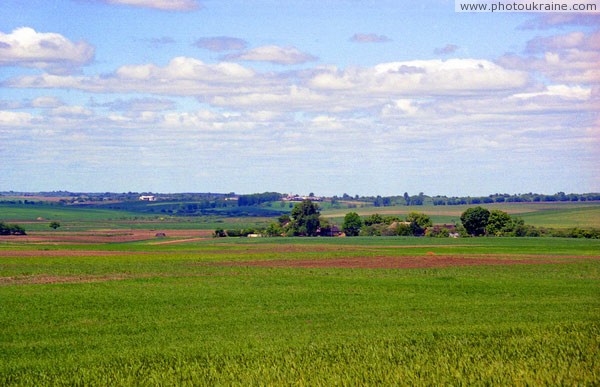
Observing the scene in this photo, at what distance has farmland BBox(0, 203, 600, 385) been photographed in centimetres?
2073

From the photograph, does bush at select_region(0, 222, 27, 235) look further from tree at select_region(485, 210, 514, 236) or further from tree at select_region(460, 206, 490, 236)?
tree at select_region(485, 210, 514, 236)

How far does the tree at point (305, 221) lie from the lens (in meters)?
158

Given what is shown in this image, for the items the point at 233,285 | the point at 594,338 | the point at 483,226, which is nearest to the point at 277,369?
the point at 594,338

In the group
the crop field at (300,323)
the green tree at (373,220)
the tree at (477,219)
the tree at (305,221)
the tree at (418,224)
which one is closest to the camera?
the crop field at (300,323)

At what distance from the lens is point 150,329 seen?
105 feet

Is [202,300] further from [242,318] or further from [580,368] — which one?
[580,368]

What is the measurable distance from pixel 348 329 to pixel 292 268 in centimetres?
3352

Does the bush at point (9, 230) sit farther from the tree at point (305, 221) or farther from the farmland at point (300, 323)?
the farmland at point (300, 323)

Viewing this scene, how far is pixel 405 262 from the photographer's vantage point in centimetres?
7194

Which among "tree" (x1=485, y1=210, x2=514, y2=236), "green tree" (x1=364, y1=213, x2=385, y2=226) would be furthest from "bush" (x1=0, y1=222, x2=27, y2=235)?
"tree" (x1=485, y1=210, x2=514, y2=236)

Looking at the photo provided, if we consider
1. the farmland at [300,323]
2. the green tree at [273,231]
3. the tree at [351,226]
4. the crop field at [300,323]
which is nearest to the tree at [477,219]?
the tree at [351,226]

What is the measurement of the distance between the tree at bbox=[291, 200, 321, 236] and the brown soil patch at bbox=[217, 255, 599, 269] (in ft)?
257

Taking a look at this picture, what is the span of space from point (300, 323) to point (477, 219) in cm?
11569

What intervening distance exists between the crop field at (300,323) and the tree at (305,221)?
87.2 m
